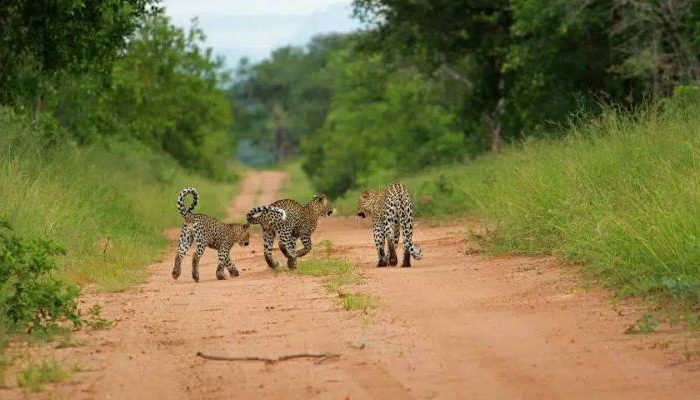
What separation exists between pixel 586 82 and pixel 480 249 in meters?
14.5

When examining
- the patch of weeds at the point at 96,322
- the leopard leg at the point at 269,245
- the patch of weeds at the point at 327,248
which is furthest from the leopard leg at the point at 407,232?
the patch of weeds at the point at 96,322

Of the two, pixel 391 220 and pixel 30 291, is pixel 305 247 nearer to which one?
pixel 391 220

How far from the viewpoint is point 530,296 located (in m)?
Result: 12.1

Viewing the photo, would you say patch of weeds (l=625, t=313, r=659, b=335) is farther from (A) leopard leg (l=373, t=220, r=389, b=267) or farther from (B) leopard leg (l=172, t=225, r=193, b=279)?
(B) leopard leg (l=172, t=225, r=193, b=279)

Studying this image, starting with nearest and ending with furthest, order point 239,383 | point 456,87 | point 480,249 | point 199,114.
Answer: point 239,383, point 480,249, point 456,87, point 199,114

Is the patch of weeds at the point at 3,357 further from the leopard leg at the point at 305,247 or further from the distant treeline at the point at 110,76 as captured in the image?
the distant treeline at the point at 110,76

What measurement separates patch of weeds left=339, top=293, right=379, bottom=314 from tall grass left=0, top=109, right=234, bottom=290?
9.84 ft

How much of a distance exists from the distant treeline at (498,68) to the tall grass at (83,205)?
6.18 meters

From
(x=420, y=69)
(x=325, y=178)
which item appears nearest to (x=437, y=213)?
(x=420, y=69)

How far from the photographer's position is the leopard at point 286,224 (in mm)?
15984

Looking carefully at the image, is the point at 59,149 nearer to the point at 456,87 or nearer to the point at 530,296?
the point at 530,296

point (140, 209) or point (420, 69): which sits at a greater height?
point (420, 69)

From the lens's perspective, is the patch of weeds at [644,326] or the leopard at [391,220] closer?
the patch of weeds at [644,326]

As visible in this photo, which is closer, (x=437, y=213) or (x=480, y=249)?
(x=480, y=249)
